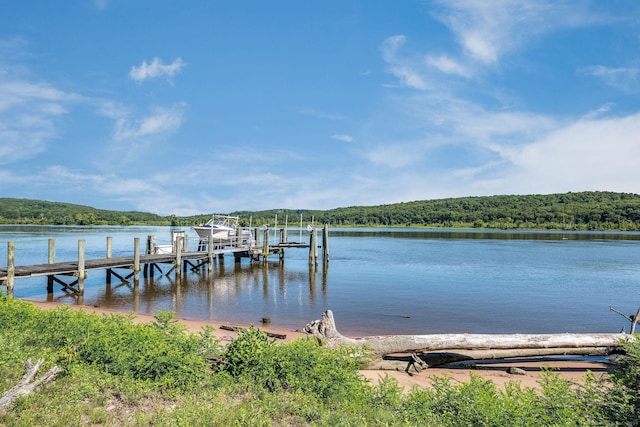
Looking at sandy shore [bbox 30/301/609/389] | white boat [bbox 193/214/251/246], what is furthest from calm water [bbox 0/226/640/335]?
sandy shore [bbox 30/301/609/389]

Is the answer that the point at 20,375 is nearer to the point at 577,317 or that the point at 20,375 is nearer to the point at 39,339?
the point at 39,339

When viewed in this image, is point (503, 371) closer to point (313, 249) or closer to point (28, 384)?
point (28, 384)

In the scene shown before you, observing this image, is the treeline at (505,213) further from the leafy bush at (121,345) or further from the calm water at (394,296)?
the leafy bush at (121,345)

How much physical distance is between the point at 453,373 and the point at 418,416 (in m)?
5.39

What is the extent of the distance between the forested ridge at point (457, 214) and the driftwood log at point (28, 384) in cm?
10915

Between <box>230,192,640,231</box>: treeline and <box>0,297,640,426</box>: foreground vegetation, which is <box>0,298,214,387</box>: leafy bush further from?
<box>230,192,640,231</box>: treeline

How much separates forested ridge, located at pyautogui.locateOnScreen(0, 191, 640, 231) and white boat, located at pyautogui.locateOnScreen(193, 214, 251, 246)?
75.9 metres

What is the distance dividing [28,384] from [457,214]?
156 m

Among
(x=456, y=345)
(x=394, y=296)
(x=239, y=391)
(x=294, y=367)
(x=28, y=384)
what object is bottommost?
(x=394, y=296)

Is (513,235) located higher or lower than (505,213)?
lower

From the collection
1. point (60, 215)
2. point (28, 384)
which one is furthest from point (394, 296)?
point (60, 215)

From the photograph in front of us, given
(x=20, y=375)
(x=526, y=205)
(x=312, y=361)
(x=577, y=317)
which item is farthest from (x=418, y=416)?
(x=526, y=205)

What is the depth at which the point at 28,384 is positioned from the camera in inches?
229

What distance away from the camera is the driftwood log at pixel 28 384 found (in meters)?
5.35
